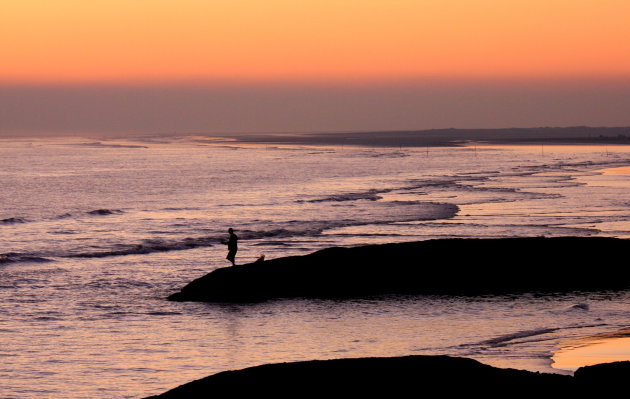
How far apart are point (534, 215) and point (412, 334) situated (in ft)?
108

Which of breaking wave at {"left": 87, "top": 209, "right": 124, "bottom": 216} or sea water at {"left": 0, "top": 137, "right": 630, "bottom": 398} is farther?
breaking wave at {"left": 87, "top": 209, "right": 124, "bottom": 216}

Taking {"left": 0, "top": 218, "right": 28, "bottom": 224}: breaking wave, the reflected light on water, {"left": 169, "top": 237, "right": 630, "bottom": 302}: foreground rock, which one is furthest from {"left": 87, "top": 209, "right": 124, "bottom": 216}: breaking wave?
the reflected light on water

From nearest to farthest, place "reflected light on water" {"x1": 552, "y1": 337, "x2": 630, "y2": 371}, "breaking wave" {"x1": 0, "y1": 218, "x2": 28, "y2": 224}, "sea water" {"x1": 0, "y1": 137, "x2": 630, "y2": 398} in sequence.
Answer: "reflected light on water" {"x1": 552, "y1": 337, "x2": 630, "y2": 371}, "sea water" {"x1": 0, "y1": 137, "x2": 630, "y2": 398}, "breaking wave" {"x1": 0, "y1": 218, "x2": 28, "y2": 224}

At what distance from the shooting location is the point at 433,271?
31.6m

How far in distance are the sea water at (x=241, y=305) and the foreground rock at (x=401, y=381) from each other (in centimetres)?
522

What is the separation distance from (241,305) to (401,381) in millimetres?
15397

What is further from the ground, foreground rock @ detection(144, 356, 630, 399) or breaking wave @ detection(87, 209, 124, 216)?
foreground rock @ detection(144, 356, 630, 399)

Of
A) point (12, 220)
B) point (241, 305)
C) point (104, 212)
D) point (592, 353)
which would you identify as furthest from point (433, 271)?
point (104, 212)

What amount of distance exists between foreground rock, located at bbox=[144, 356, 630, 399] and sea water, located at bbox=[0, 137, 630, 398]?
5.22m

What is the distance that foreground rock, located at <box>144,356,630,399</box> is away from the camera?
42.6ft

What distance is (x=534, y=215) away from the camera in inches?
2156

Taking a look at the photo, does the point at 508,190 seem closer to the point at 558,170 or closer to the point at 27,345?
the point at 558,170

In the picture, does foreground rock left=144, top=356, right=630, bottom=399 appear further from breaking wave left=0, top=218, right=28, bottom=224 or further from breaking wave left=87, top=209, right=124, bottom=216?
breaking wave left=87, top=209, right=124, bottom=216

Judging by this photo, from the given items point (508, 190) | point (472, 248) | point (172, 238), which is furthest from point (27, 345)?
point (508, 190)
